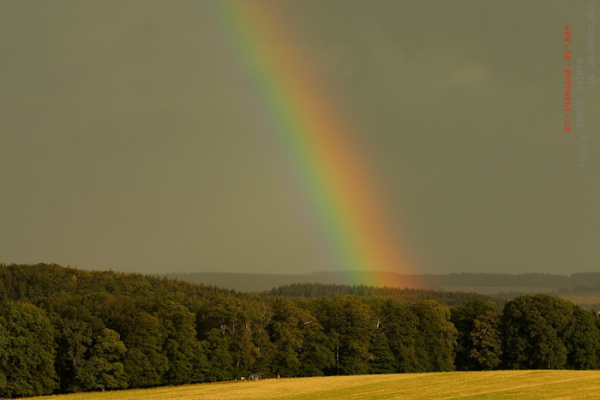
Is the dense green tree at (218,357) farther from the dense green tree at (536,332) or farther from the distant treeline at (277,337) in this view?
the dense green tree at (536,332)

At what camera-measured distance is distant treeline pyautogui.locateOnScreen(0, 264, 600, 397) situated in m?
102

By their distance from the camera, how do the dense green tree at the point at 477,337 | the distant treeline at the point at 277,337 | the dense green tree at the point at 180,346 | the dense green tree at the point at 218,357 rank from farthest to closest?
the dense green tree at the point at 477,337
the dense green tree at the point at 218,357
the dense green tree at the point at 180,346
the distant treeline at the point at 277,337

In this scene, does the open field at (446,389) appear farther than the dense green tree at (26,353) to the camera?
No

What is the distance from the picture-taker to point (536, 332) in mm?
116625

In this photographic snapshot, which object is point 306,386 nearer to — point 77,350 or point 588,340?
point 77,350

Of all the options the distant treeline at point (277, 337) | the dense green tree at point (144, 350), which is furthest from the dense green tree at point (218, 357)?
the dense green tree at point (144, 350)

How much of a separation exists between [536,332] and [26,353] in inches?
3404

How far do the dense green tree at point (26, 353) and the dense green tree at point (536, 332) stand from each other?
3118 inches

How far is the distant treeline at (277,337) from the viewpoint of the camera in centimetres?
10238

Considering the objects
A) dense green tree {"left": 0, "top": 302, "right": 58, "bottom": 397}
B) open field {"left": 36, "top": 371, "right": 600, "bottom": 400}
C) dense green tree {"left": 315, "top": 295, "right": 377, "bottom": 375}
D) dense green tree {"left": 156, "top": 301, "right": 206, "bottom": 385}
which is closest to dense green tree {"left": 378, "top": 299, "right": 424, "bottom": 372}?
dense green tree {"left": 315, "top": 295, "right": 377, "bottom": 375}

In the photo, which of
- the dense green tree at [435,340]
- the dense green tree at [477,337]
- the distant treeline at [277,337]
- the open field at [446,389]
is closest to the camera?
the open field at [446,389]

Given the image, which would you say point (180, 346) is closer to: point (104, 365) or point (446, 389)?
point (104, 365)

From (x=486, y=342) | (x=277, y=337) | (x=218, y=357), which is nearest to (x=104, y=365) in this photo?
(x=218, y=357)

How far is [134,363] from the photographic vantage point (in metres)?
104
